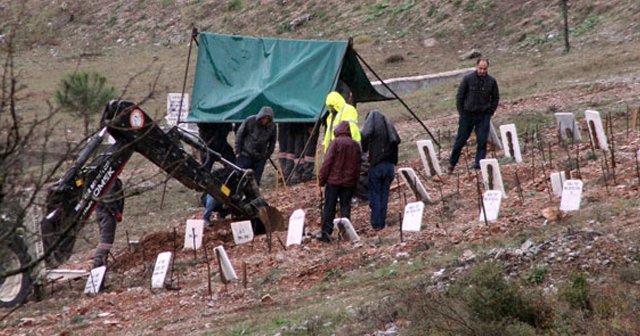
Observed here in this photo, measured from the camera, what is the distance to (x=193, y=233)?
57.4ft

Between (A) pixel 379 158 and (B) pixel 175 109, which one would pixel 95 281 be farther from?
(B) pixel 175 109

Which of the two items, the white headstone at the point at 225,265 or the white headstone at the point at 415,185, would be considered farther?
the white headstone at the point at 415,185

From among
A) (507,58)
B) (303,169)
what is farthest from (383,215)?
(507,58)

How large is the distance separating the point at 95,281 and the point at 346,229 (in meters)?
2.96

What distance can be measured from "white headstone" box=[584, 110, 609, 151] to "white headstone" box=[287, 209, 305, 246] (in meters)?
4.49

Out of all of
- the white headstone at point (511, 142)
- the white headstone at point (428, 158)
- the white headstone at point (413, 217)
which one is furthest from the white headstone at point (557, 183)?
the white headstone at point (428, 158)

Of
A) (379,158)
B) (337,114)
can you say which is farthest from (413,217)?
(337,114)

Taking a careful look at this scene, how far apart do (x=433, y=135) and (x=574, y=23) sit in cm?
1367

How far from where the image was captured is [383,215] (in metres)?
17.2

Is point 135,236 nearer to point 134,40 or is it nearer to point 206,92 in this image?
point 206,92

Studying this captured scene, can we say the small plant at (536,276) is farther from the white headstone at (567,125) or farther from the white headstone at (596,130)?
the white headstone at (567,125)

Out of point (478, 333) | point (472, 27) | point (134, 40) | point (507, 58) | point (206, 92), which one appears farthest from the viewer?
point (134, 40)

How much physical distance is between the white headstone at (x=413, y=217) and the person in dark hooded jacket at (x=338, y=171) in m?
0.99

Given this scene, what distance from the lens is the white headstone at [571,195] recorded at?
15109 mm
